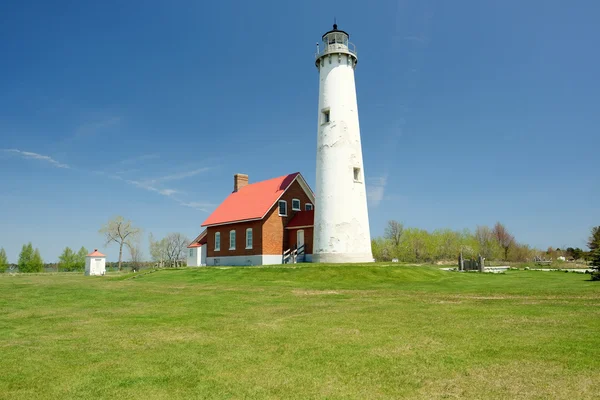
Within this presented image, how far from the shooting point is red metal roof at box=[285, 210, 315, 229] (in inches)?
1374

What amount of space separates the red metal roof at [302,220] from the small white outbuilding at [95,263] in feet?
77.3

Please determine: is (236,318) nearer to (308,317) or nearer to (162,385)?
(308,317)

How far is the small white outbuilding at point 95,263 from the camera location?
4534 centimetres

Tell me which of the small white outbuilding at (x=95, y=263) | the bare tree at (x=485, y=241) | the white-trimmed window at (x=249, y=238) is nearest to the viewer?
the white-trimmed window at (x=249, y=238)

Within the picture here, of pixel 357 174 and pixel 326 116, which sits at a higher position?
pixel 326 116

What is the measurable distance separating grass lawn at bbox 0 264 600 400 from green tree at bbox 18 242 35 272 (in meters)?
79.3

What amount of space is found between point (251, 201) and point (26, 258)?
66.6 metres

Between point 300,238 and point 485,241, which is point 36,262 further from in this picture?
point 485,241

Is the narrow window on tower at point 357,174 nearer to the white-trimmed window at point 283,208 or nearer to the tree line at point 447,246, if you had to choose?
the white-trimmed window at point 283,208

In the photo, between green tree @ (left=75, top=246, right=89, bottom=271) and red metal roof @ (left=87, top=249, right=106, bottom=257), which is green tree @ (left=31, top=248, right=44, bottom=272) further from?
red metal roof @ (left=87, top=249, right=106, bottom=257)

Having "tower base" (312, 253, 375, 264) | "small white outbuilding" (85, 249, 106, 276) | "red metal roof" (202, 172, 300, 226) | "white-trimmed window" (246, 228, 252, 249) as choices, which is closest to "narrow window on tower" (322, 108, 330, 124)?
"red metal roof" (202, 172, 300, 226)

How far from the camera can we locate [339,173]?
30.1 m

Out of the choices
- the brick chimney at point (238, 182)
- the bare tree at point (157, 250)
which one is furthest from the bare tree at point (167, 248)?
the brick chimney at point (238, 182)

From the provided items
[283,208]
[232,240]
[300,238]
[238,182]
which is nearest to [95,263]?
[232,240]
